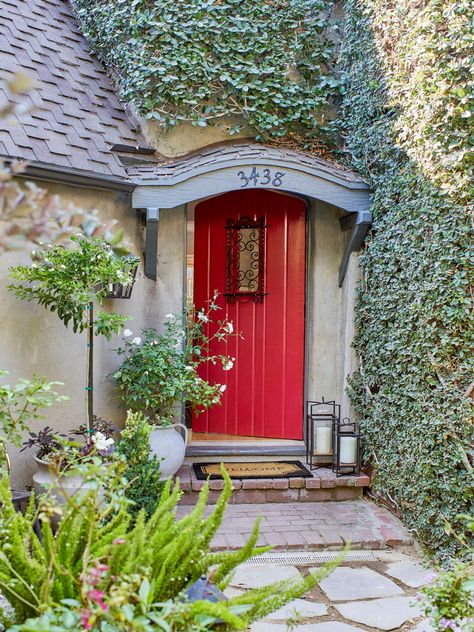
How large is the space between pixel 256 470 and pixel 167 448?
901mm

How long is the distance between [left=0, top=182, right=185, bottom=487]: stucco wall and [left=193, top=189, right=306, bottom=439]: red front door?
2.41 ft

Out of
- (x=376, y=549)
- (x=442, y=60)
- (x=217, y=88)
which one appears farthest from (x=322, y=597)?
(x=217, y=88)

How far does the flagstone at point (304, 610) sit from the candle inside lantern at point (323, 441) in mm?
1918

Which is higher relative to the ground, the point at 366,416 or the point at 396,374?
the point at 396,374

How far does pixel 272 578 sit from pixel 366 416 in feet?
5.86

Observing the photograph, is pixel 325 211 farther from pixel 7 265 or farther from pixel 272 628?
pixel 272 628

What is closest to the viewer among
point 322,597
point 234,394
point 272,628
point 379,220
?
point 272,628

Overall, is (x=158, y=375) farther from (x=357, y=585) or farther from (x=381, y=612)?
(x=381, y=612)

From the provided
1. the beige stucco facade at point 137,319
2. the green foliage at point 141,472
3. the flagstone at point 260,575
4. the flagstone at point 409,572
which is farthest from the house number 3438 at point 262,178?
the flagstone at point 409,572

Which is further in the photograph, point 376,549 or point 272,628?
point 376,549

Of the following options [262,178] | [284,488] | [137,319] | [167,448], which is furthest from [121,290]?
[284,488]

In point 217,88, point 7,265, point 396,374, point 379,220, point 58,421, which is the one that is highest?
point 217,88

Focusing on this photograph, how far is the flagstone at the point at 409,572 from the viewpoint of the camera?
3561 millimetres

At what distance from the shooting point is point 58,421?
14.8 ft
